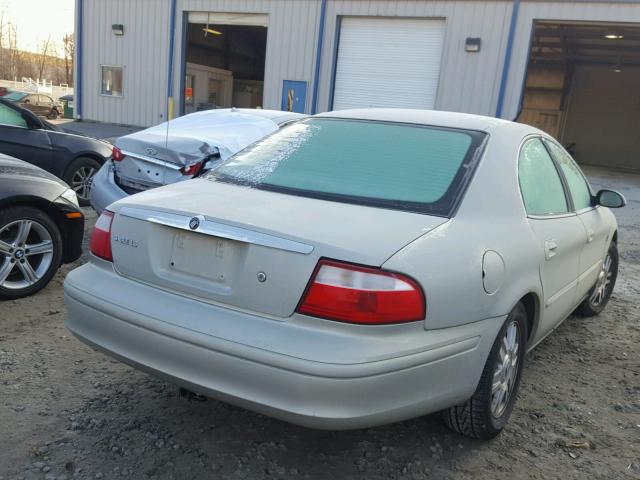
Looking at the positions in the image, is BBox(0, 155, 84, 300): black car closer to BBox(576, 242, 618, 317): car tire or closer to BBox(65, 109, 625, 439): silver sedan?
BBox(65, 109, 625, 439): silver sedan

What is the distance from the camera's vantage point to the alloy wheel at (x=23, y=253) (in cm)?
413

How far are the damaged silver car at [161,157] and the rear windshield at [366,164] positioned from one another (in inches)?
72.6

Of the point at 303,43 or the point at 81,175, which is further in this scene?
the point at 303,43

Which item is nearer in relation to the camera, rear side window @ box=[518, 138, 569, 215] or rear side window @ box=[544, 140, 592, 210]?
rear side window @ box=[518, 138, 569, 215]

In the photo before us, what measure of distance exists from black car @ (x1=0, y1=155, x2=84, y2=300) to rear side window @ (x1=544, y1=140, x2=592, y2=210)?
3525mm

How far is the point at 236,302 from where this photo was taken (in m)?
2.29

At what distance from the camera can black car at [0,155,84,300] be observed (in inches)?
162

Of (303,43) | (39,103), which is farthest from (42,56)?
(303,43)

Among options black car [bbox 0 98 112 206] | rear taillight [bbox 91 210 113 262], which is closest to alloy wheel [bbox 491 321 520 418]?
rear taillight [bbox 91 210 113 262]

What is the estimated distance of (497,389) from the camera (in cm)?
286

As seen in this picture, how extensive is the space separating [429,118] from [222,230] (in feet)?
5.14

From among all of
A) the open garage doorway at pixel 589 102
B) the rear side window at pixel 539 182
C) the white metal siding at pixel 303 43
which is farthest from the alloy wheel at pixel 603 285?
the open garage doorway at pixel 589 102

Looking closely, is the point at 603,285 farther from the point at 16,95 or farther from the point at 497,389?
the point at 16,95

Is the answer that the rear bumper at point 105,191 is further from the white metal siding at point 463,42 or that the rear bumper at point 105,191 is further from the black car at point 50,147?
the white metal siding at point 463,42
